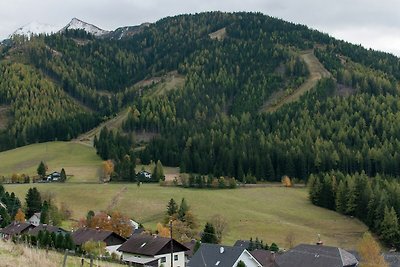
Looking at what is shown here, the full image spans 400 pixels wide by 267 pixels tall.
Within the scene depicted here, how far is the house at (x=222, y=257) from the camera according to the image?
2319 inches

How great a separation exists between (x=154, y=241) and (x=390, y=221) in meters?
49.2

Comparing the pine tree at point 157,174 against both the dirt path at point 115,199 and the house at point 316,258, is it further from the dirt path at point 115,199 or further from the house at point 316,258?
the house at point 316,258

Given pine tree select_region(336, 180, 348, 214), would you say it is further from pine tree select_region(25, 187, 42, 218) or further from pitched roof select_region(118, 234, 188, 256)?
pine tree select_region(25, 187, 42, 218)

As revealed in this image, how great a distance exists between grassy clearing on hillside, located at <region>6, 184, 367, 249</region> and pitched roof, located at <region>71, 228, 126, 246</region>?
2436cm

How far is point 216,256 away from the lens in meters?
60.6

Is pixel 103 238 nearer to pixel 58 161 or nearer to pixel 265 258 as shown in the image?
pixel 265 258

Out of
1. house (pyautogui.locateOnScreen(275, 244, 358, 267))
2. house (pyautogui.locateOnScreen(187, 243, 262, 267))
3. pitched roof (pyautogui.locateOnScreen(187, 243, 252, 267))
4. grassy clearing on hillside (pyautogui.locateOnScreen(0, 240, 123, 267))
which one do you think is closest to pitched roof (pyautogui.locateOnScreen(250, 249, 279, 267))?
house (pyautogui.locateOnScreen(275, 244, 358, 267))

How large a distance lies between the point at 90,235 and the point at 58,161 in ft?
375

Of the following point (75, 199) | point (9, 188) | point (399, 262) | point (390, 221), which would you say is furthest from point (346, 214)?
point (9, 188)

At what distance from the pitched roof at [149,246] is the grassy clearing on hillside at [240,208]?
26.9 m

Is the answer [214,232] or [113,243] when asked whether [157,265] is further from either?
[214,232]

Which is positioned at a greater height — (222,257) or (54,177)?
(222,257)

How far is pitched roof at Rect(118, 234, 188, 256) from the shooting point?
193ft

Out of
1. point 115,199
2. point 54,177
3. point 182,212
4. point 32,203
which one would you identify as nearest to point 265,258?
point 182,212
